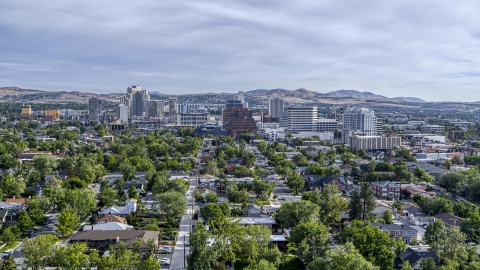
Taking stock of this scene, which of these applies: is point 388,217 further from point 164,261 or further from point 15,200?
point 15,200

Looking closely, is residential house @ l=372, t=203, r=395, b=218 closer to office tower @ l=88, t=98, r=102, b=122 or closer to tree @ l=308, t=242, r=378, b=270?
tree @ l=308, t=242, r=378, b=270

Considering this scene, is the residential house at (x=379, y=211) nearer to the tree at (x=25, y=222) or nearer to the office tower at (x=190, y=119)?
the tree at (x=25, y=222)

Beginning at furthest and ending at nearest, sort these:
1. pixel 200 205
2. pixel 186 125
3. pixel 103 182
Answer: pixel 186 125
pixel 103 182
pixel 200 205

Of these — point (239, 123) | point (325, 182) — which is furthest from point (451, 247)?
point (239, 123)

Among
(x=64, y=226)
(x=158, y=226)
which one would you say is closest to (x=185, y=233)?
(x=158, y=226)

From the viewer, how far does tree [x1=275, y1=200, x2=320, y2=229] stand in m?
19.6

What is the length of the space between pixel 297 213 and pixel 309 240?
3085mm

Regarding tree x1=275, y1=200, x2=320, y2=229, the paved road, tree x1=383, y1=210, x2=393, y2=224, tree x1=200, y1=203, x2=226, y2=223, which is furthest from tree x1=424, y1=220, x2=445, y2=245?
the paved road

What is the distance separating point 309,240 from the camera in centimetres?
1659

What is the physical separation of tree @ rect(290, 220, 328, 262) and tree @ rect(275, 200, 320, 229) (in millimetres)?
2360

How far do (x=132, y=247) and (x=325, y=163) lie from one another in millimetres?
28898

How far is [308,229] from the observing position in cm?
1683

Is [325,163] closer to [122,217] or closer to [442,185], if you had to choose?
[442,185]

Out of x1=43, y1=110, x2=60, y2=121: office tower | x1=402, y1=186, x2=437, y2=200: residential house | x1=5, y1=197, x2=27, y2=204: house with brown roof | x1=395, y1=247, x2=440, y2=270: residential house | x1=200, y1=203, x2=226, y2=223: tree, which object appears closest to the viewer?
x1=395, y1=247, x2=440, y2=270: residential house
